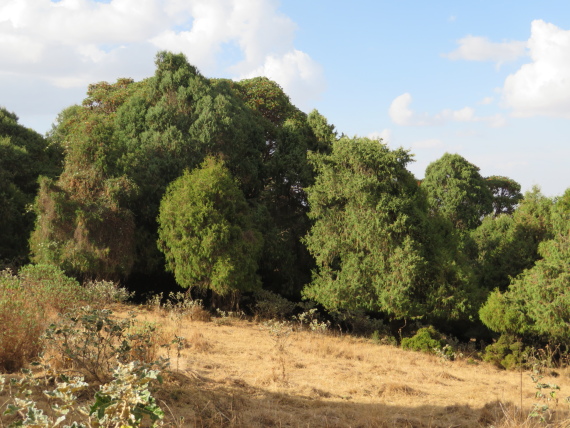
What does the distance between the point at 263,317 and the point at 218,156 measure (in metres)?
6.86

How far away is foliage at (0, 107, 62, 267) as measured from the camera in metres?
21.1

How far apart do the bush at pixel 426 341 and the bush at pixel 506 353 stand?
1.57 m

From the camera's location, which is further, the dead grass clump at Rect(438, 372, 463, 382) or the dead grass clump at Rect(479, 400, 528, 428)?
the dead grass clump at Rect(438, 372, 463, 382)

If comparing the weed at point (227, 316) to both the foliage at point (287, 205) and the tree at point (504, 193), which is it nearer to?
the foliage at point (287, 205)

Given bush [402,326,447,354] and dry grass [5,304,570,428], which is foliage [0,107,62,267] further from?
bush [402,326,447,354]

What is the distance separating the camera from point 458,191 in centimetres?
3441

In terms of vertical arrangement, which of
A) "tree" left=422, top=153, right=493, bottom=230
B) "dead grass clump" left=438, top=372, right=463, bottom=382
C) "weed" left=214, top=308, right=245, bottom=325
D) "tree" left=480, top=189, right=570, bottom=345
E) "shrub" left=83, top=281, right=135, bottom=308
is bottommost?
"dead grass clump" left=438, top=372, right=463, bottom=382

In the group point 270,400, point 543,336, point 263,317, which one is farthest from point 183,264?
point 543,336

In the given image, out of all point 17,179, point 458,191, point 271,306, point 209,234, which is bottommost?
point 271,306

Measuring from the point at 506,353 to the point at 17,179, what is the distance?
20.7m

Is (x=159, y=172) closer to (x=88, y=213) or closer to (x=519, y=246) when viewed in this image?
(x=88, y=213)

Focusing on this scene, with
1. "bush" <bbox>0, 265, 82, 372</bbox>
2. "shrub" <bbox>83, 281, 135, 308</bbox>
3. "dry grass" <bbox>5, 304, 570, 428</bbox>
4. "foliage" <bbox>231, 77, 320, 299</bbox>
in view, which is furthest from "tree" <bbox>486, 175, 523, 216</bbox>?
"bush" <bbox>0, 265, 82, 372</bbox>

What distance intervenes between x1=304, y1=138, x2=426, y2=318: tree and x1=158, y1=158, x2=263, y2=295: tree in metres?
2.69

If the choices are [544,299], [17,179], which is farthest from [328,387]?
[17,179]
